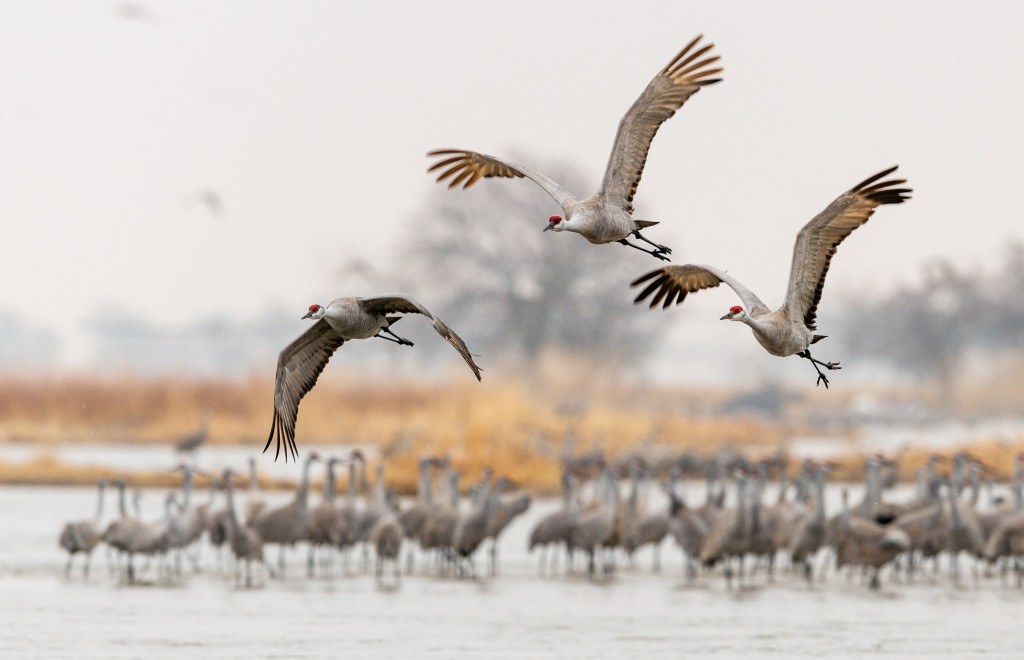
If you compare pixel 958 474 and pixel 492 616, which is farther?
pixel 958 474

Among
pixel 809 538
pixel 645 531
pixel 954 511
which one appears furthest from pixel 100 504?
pixel 954 511

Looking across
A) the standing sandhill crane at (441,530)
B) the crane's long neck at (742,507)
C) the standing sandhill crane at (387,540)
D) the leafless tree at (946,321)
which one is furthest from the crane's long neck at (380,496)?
the leafless tree at (946,321)

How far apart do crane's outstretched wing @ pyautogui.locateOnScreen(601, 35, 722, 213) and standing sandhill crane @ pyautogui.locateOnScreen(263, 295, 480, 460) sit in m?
1.23

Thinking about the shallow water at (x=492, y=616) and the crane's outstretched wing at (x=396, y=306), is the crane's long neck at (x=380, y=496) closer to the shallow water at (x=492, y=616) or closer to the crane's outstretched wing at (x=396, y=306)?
the shallow water at (x=492, y=616)

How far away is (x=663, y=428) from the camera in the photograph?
3109 centimetres

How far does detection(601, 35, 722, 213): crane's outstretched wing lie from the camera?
8938mm

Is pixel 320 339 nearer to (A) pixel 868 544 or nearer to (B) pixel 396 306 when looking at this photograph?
(B) pixel 396 306

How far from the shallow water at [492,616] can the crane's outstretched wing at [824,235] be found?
135 inches

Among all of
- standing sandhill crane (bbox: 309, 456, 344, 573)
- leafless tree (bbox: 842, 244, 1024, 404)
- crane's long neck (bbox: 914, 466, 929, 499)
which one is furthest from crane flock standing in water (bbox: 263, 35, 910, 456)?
leafless tree (bbox: 842, 244, 1024, 404)

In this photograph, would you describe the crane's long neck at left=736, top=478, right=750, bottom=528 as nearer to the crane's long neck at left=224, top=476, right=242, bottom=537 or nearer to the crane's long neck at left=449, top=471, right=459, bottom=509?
the crane's long neck at left=449, top=471, right=459, bottom=509

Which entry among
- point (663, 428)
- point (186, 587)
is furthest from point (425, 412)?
point (186, 587)

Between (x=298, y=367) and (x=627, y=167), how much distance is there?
85.9 inches

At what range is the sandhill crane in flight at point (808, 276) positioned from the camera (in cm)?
883

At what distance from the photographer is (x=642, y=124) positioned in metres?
9.09
